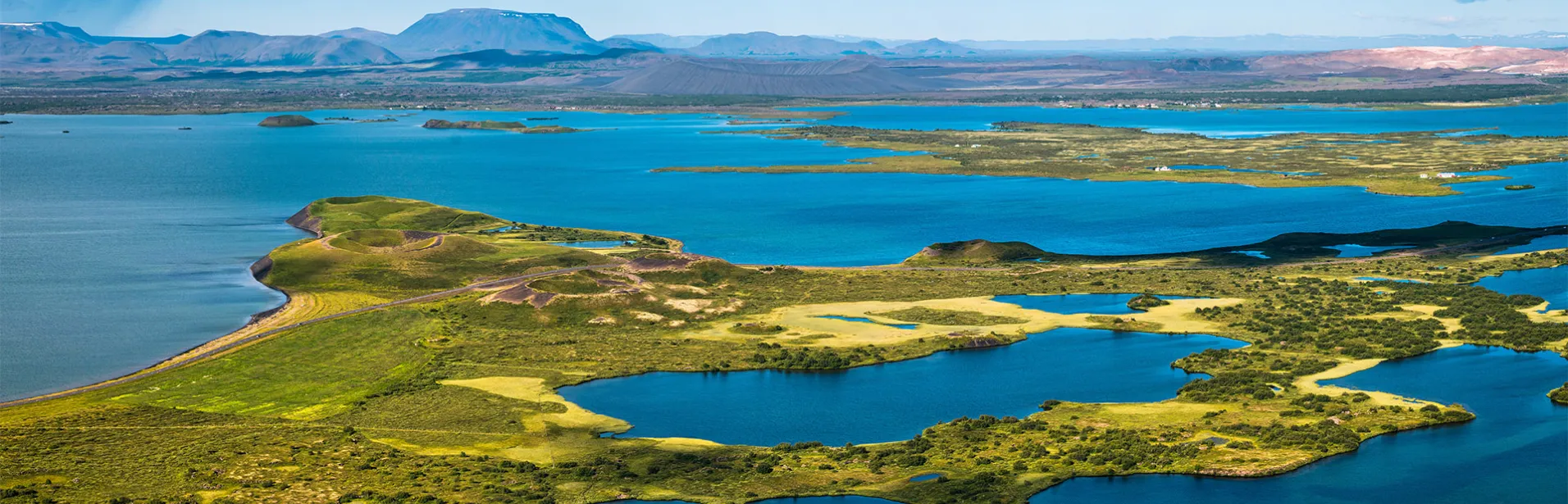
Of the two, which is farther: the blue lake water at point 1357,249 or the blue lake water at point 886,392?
the blue lake water at point 1357,249

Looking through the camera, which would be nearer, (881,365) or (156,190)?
(881,365)

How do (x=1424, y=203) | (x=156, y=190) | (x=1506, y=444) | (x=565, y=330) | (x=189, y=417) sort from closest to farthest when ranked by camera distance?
(x=1506, y=444) < (x=189, y=417) < (x=565, y=330) < (x=1424, y=203) < (x=156, y=190)

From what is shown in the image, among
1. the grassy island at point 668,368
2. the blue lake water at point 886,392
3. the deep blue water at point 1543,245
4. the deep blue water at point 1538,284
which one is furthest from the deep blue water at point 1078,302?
the deep blue water at point 1543,245

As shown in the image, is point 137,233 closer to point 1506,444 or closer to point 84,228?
point 84,228

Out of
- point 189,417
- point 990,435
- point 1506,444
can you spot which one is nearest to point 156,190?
point 189,417

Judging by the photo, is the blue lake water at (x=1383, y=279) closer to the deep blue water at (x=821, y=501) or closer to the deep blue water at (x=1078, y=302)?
the deep blue water at (x=1078, y=302)

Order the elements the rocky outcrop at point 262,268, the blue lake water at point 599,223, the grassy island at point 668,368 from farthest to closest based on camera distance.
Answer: the rocky outcrop at point 262,268 < the blue lake water at point 599,223 < the grassy island at point 668,368
